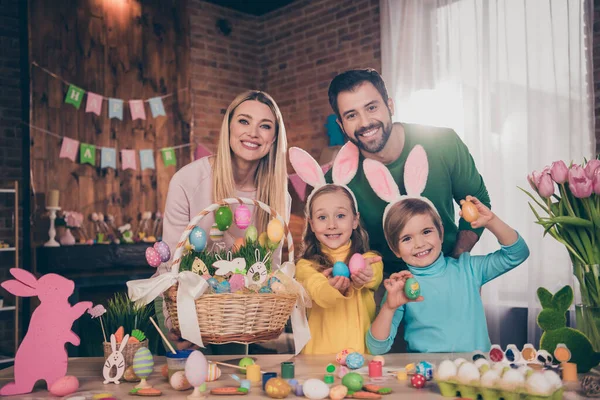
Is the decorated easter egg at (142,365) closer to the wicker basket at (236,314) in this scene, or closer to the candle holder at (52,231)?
the wicker basket at (236,314)

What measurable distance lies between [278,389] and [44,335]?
598 mm

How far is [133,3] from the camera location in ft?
Result: 16.5

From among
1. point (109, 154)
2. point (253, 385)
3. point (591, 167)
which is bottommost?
point (253, 385)

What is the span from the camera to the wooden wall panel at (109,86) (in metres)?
4.40

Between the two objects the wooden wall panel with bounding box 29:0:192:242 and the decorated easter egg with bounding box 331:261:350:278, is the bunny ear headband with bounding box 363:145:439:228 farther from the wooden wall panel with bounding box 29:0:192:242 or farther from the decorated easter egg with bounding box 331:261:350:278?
the wooden wall panel with bounding box 29:0:192:242

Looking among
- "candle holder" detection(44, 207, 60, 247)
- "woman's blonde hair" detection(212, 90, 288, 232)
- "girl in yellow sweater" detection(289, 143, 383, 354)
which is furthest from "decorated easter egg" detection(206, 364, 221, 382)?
"candle holder" detection(44, 207, 60, 247)

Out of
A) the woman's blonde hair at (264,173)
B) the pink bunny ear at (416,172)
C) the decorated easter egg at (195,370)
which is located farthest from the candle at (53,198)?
the decorated easter egg at (195,370)

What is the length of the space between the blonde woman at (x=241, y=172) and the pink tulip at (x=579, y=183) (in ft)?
3.03

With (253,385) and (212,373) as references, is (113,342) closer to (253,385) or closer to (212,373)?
(212,373)

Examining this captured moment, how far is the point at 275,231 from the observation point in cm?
168

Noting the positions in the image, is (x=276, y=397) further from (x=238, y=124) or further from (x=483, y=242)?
(x=483, y=242)

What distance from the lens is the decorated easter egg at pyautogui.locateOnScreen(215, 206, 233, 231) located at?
1.75 meters

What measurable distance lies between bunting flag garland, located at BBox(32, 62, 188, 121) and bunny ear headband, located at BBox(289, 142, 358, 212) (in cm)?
321

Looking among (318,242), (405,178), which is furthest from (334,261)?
(405,178)
